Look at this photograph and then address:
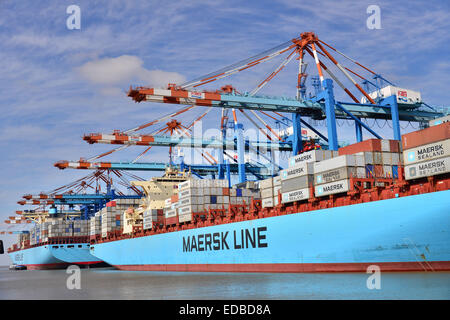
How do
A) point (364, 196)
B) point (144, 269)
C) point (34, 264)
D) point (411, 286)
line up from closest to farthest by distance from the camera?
point (411, 286) → point (364, 196) → point (144, 269) → point (34, 264)

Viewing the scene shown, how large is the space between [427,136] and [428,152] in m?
0.83

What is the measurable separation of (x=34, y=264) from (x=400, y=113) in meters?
67.1

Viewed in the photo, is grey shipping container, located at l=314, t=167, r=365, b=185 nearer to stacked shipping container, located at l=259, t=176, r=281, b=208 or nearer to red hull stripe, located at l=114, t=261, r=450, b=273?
stacked shipping container, located at l=259, t=176, r=281, b=208

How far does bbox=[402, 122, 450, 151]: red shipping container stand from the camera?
19625 mm

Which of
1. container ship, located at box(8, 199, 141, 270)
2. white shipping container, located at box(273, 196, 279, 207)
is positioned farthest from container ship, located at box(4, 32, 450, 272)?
container ship, located at box(8, 199, 141, 270)

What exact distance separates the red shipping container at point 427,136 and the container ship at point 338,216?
50 millimetres

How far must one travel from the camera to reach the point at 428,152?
Answer: 66.0ft

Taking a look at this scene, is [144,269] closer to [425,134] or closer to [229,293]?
[229,293]

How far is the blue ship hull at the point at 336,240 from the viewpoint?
1956 cm

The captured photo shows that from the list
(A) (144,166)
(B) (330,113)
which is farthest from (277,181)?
(A) (144,166)

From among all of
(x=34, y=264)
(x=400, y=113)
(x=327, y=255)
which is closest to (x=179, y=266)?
(x=327, y=255)

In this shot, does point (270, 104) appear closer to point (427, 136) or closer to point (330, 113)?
point (330, 113)

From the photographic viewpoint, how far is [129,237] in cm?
5072

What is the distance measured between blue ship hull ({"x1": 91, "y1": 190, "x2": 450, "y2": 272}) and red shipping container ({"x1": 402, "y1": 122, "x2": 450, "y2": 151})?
2.58m
